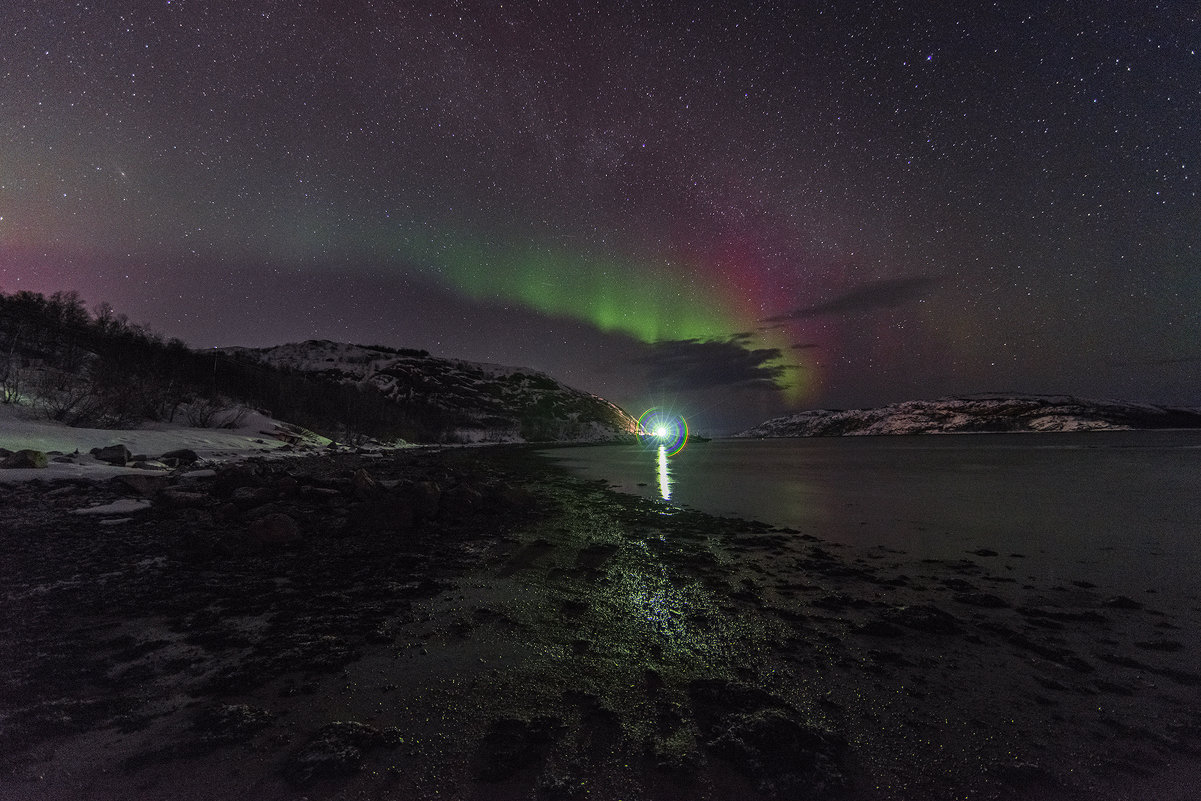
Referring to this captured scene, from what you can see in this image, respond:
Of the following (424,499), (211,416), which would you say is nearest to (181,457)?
(424,499)

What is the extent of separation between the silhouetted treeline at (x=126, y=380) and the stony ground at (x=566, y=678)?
136 ft

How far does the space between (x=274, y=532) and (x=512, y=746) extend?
7701mm

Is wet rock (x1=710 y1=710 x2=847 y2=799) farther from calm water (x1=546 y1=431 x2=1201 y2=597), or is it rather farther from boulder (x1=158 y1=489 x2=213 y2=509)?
boulder (x1=158 y1=489 x2=213 y2=509)

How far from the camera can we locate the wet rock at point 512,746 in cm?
287

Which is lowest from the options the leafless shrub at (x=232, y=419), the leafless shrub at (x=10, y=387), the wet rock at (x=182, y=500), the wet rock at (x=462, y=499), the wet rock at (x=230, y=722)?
the wet rock at (x=230, y=722)

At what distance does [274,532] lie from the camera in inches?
332

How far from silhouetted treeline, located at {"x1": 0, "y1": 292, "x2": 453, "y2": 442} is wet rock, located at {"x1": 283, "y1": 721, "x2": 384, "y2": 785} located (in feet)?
148

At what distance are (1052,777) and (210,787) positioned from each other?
17.3 ft

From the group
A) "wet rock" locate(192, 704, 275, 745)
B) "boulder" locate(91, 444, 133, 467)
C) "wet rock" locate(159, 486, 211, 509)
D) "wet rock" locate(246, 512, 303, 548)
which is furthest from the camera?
"boulder" locate(91, 444, 133, 467)

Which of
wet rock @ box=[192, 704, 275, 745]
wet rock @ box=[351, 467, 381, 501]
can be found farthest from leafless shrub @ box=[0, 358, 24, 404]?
wet rock @ box=[192, 704, 275, 745]

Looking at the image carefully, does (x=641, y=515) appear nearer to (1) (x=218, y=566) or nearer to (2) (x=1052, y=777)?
(1) (x=218, y=566)

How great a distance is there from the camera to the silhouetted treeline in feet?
120

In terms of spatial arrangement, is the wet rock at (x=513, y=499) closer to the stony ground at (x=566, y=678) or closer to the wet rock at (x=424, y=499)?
the wet rock at (x=424, y=499)

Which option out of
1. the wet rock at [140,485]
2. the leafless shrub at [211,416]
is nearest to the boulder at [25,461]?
the wet rock at [140,485]
